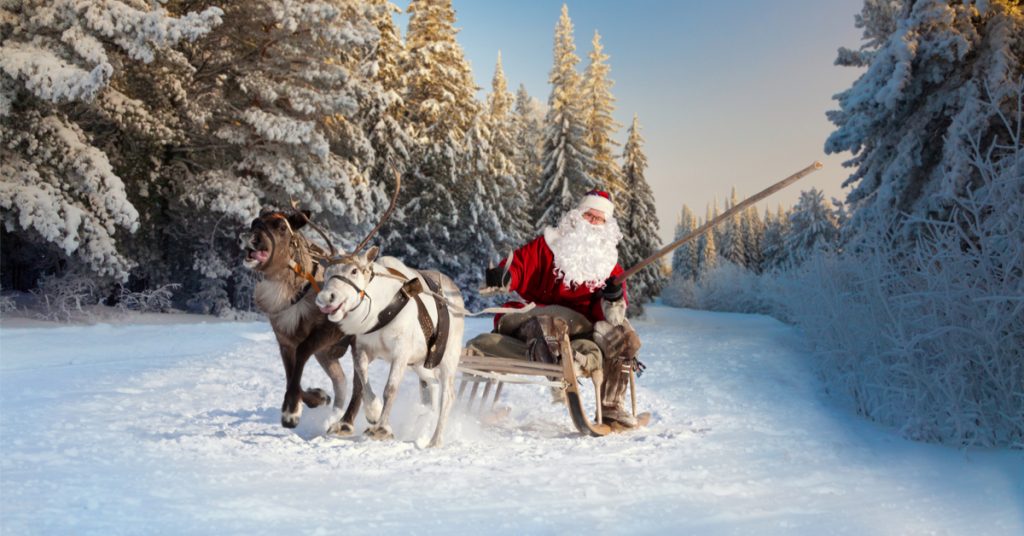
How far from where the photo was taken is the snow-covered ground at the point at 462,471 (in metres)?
4.01

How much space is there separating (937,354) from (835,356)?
11.5 feet

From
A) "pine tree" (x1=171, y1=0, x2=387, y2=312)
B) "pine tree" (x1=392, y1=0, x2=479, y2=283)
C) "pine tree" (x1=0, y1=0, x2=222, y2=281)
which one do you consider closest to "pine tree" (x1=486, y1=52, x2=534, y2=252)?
"pine tree" (x1=392, y1=0, x2=479, y2=283)

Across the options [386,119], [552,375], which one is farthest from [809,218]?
[552,375]

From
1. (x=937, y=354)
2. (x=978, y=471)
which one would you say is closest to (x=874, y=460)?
(x=978, y=471)

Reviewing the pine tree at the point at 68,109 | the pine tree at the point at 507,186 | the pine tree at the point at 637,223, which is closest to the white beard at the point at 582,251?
the pine tree at the point at 68,109

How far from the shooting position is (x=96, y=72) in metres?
14.3

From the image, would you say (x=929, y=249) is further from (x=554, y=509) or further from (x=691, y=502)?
(x=554, y=509)

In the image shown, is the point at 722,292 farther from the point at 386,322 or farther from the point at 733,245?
the point at 386,322

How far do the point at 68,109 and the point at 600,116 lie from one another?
20362 mm

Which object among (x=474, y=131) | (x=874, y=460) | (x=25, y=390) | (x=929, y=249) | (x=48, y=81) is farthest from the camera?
(x=474, y=131)

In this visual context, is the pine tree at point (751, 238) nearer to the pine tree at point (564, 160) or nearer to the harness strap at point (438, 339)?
the pine tree at point (564, 160)

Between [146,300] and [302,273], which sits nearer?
[302,273]

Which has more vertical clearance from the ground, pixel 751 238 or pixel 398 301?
pixel 751 238

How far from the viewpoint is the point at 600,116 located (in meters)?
32.0
